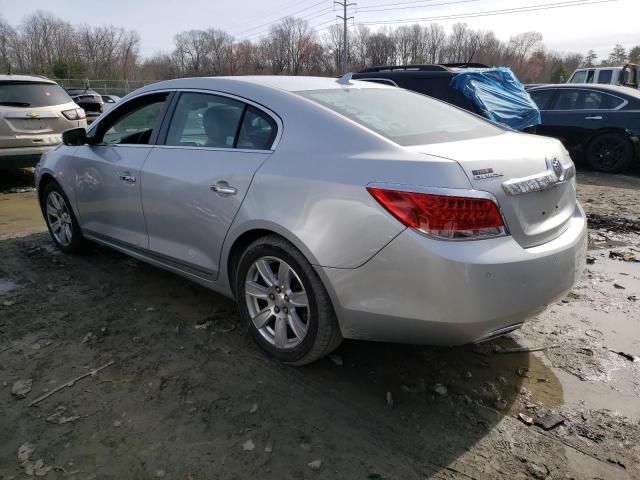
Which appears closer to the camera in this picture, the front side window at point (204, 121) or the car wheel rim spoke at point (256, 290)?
the car wheel rim spoke at point (256, 290)

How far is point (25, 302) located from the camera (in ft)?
12.5

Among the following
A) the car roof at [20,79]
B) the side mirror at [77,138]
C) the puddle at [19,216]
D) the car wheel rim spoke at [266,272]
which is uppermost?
the car roof at [20,79]

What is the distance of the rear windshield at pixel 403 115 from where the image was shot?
9.11 ft

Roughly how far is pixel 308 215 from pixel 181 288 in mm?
1871

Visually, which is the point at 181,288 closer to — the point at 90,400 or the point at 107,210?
the point at 107,210

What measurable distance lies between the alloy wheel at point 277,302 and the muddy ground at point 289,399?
194 millimetres

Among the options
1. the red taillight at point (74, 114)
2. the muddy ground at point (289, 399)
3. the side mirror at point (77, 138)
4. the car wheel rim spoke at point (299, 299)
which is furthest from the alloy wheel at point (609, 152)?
the red taillight at point (74, 114)

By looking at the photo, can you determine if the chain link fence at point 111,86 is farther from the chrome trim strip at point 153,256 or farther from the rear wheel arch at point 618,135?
the chrome trim strip at point 153,256

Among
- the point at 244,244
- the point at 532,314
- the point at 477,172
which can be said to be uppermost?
the point at 477,172

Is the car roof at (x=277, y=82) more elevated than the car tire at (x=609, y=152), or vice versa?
the car roof at (x=277, y=82)

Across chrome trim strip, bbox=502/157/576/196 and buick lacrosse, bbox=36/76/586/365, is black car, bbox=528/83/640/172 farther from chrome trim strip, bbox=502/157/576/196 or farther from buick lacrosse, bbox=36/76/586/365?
chrome trim strip, bbox=502/157/576/196

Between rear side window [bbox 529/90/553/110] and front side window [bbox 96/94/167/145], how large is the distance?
8.30 m

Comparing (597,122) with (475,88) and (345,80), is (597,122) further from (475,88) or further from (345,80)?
(345,80)

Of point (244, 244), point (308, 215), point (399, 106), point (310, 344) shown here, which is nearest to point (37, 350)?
point (244, 244)
